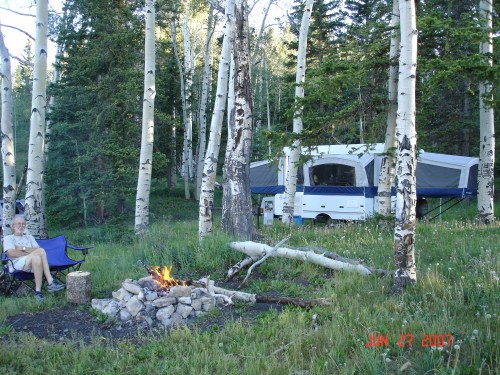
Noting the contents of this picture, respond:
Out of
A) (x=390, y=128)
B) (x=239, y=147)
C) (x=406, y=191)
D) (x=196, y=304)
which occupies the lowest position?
(x=196, y=304)

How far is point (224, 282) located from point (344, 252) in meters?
1.92

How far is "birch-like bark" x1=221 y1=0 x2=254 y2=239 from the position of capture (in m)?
7.98

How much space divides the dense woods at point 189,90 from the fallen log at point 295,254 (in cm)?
217

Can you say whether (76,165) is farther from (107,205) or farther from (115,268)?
(115,268)

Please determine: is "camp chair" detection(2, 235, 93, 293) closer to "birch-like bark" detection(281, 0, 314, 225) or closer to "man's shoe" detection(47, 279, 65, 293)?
"man's shoe" detection(47, 279, 65, 293)

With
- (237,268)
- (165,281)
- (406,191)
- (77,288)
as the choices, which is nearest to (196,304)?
(165,281)

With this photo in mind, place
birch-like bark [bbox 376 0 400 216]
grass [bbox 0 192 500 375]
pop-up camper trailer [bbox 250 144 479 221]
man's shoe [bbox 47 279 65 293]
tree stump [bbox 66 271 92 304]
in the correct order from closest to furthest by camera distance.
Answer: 1. grass [bbox 0 192 500 375]
2. tree stump [bbox 66 271 92 304]
3. man's shoe [bbox 47 279 65 293]
4. birch-like bark [bbox 376 0 400 216]
5. pop-up camper trailer [bbox 250 144 479 221]

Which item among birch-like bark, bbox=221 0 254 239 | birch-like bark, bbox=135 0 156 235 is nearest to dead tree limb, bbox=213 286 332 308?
birch-like bark, bbox=221 0 254 239

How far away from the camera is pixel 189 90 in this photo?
24859 millimetres

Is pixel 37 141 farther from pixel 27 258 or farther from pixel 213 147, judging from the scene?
pixel 27 258

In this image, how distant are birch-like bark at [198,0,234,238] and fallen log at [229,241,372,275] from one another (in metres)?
1.43

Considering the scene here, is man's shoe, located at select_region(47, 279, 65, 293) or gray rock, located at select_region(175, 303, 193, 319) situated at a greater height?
gray rock, located at select_region(175, 303, 193, 319)

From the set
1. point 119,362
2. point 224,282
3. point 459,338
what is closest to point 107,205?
point 224,282
